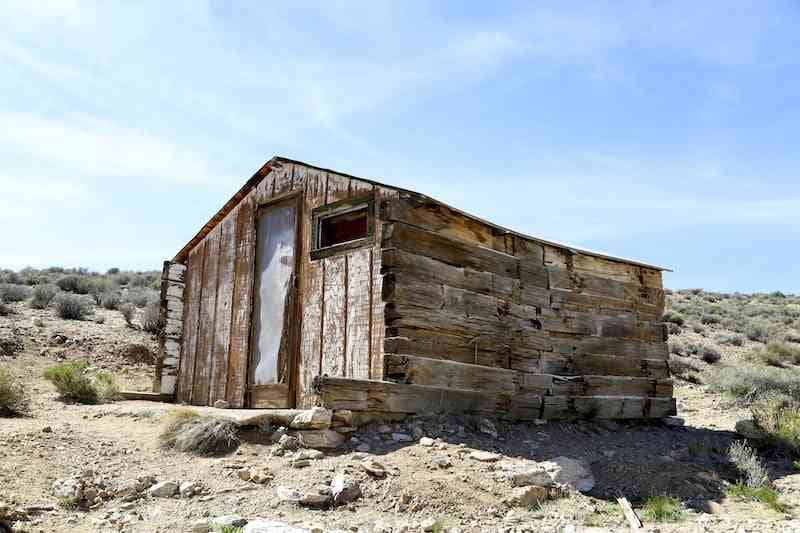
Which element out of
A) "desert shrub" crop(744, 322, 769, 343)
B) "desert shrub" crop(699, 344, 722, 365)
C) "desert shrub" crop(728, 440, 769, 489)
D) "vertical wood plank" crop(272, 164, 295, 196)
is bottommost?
"desert shrub" crop(728, 440, 769, 489)

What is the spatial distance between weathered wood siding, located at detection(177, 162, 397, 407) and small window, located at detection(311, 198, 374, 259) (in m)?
0.11

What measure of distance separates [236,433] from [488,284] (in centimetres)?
380

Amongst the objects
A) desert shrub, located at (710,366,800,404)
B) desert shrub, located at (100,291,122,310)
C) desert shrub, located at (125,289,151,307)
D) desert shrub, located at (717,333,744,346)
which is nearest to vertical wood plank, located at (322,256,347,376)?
desert shrub, located at (710,366,800,404)

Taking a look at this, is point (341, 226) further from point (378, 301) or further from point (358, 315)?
point (378, 301)

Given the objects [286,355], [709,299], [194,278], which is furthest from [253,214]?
[709,299]

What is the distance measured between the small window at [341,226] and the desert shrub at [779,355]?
55.9ft

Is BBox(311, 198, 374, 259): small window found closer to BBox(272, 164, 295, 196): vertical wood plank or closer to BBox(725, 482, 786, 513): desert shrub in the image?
BBox(272, 164, 295, 196): vertical wood plank

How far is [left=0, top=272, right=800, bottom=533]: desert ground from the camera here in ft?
18.8

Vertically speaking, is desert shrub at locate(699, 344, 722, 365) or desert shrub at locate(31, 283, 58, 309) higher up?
desert shrub at locate(31, 283, 58, 309)

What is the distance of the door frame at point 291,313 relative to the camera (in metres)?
9.01

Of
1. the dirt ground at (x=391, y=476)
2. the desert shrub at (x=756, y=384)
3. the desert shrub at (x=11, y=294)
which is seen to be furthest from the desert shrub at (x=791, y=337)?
the desert shrub at (x=11, y=294)

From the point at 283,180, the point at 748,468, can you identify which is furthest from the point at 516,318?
the point at 283,180

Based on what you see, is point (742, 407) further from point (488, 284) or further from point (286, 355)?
point (286, 355)

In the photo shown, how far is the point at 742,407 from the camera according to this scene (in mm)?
13781
